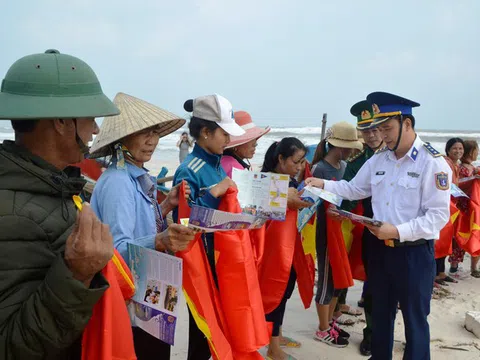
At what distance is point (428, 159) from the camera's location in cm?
319

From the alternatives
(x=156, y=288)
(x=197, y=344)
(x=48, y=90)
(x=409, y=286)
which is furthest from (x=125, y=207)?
(x=409, y=286)

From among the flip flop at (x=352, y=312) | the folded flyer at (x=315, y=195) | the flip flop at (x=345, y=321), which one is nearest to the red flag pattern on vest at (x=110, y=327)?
the folded flyer at (x=315, y=195)

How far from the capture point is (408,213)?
10.6 ft

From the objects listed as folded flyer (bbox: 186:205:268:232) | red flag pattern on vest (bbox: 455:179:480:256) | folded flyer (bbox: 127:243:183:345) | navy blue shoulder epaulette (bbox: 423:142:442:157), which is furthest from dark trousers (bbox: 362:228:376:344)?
red flag pattern on vest (bbox: 455:179:480:256)

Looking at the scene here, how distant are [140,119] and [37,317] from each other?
54.0 inches

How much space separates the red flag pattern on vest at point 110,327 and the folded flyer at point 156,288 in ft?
0.76

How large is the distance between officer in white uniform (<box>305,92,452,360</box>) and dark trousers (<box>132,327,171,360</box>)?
5.48ft

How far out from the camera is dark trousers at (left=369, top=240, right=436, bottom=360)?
3248 mm

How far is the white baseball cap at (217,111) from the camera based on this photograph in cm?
298

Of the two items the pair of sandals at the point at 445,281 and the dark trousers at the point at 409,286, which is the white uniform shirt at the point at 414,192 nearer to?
the dark trousers at the point at 409,286

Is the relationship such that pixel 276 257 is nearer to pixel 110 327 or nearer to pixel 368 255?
pixel 368 255

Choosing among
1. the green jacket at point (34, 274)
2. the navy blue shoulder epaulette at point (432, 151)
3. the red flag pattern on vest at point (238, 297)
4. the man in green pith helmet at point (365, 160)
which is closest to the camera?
the green jacket at point (34, 274)

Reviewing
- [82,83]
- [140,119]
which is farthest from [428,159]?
[82,83]

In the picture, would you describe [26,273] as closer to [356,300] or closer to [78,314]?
[78,314]
